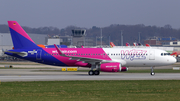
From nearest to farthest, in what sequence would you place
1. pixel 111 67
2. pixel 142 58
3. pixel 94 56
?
pixel 111 67
pixel 142 58
pixel 94 56

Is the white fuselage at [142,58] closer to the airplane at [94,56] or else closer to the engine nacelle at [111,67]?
the airplane at [94,56]

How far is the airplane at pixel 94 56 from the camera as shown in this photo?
129 ft

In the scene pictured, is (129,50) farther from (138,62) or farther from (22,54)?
(22,54)

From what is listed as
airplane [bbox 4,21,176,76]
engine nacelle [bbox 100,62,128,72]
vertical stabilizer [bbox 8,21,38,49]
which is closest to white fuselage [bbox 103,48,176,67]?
airplane [bbox 4,21,176,76]

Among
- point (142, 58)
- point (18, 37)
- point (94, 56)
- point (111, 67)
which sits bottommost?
point (111, 67)

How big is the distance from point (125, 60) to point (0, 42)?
110m

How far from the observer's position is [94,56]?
40.8 metres

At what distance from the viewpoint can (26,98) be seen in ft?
61.7

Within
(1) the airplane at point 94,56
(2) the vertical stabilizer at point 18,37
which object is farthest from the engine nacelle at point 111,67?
(2) the vertical stabilizer at point 18,37

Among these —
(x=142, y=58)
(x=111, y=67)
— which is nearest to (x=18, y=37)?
(x=111, y=67)

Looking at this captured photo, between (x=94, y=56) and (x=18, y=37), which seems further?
(x=18, y=37)

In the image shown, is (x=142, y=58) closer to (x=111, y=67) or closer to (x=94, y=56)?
(x=111, y=67)

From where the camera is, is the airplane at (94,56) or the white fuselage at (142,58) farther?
the white fuselage at (142,58)

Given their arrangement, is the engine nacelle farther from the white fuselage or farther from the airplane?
the white fuselage
